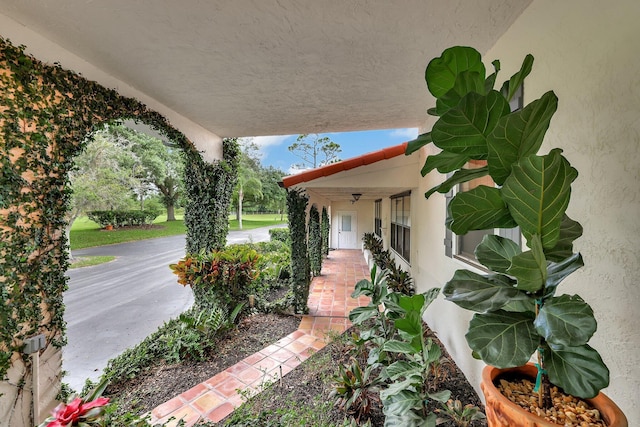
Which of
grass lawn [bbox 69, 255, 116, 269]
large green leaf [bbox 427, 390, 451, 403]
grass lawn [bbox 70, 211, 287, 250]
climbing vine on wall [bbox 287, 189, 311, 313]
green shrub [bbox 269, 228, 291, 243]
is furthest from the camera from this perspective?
grass lawn [bbox 70, 211, 287, 250]

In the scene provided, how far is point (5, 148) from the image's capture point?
6.20 ft

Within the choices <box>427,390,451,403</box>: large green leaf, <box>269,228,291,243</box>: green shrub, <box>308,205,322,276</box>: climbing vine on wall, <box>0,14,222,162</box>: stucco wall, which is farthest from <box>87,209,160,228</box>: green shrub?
<box>427,390,451,403</box>: large green leaf

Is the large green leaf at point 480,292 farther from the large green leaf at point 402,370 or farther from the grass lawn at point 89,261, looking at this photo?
the grass lawn at point 89,261

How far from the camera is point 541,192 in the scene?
30.7 inches

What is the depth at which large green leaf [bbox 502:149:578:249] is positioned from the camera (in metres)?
0.76

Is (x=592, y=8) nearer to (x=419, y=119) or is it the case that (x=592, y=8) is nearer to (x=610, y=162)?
(x=610, y=162)

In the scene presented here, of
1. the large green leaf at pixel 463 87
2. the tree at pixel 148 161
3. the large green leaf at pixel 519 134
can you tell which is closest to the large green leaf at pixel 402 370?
the large green leaf at pixel 519 134

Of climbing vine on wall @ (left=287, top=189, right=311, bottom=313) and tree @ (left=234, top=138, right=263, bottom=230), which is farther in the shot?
tree @ (left=234, top=138, right=263, bottom=230)

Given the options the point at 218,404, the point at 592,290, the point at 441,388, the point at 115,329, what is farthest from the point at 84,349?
the point at 592,290

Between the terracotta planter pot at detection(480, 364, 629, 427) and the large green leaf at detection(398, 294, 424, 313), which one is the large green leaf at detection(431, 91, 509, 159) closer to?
the terracotta planter pot at detection(480, 364, 629, 427)

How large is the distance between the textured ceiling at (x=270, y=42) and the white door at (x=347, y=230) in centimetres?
965

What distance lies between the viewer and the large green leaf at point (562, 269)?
842 millimetres

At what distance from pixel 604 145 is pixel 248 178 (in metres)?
23.6

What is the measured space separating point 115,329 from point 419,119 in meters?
6.44
